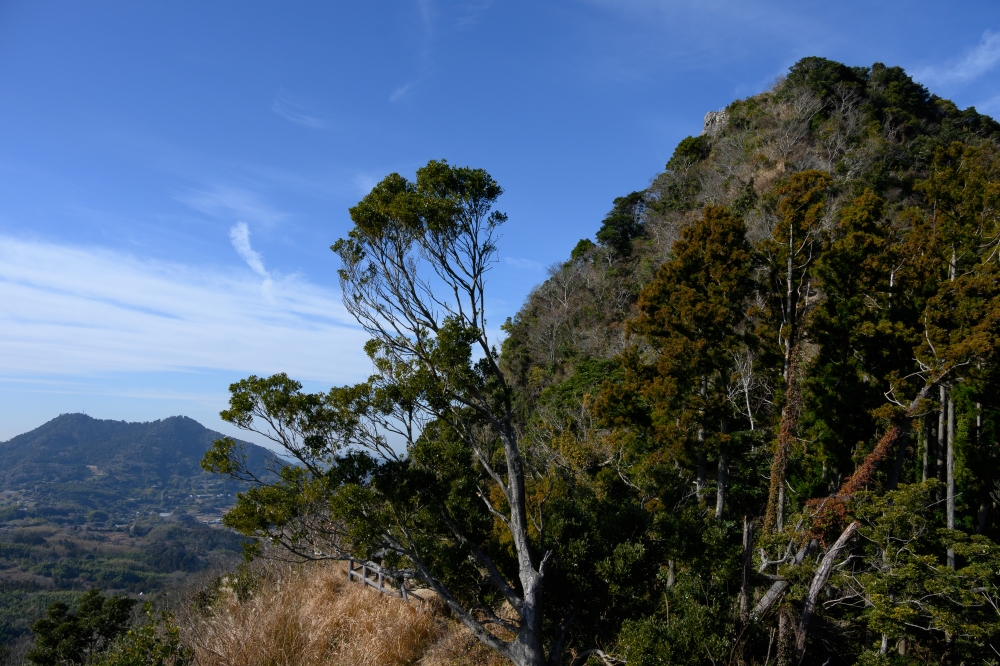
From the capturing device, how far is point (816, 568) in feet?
29.3

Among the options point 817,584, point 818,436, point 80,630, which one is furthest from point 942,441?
point 80,630

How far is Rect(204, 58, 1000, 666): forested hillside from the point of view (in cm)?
775

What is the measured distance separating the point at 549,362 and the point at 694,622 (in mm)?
21078

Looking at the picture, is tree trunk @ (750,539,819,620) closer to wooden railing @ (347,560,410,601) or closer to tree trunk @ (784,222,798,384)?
tree trunk @ (784,222,798,384)

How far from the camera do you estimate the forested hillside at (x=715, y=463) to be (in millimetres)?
7750

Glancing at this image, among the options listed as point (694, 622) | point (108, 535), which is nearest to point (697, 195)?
point (694, 622)

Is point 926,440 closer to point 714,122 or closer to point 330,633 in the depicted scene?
point 330,633

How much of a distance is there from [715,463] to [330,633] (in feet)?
36.1

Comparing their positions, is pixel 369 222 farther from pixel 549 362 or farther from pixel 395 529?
pixel 549 362

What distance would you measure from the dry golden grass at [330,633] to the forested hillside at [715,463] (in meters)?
0.76

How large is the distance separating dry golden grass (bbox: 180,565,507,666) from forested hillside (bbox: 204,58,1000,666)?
757 mm

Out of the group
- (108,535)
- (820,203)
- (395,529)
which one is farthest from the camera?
(108,535)

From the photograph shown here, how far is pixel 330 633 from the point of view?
811 centimetres

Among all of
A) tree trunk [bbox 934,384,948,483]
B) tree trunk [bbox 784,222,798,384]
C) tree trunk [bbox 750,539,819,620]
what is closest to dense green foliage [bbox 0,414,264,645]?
tree trunk [bbox 750,539,819,620]
